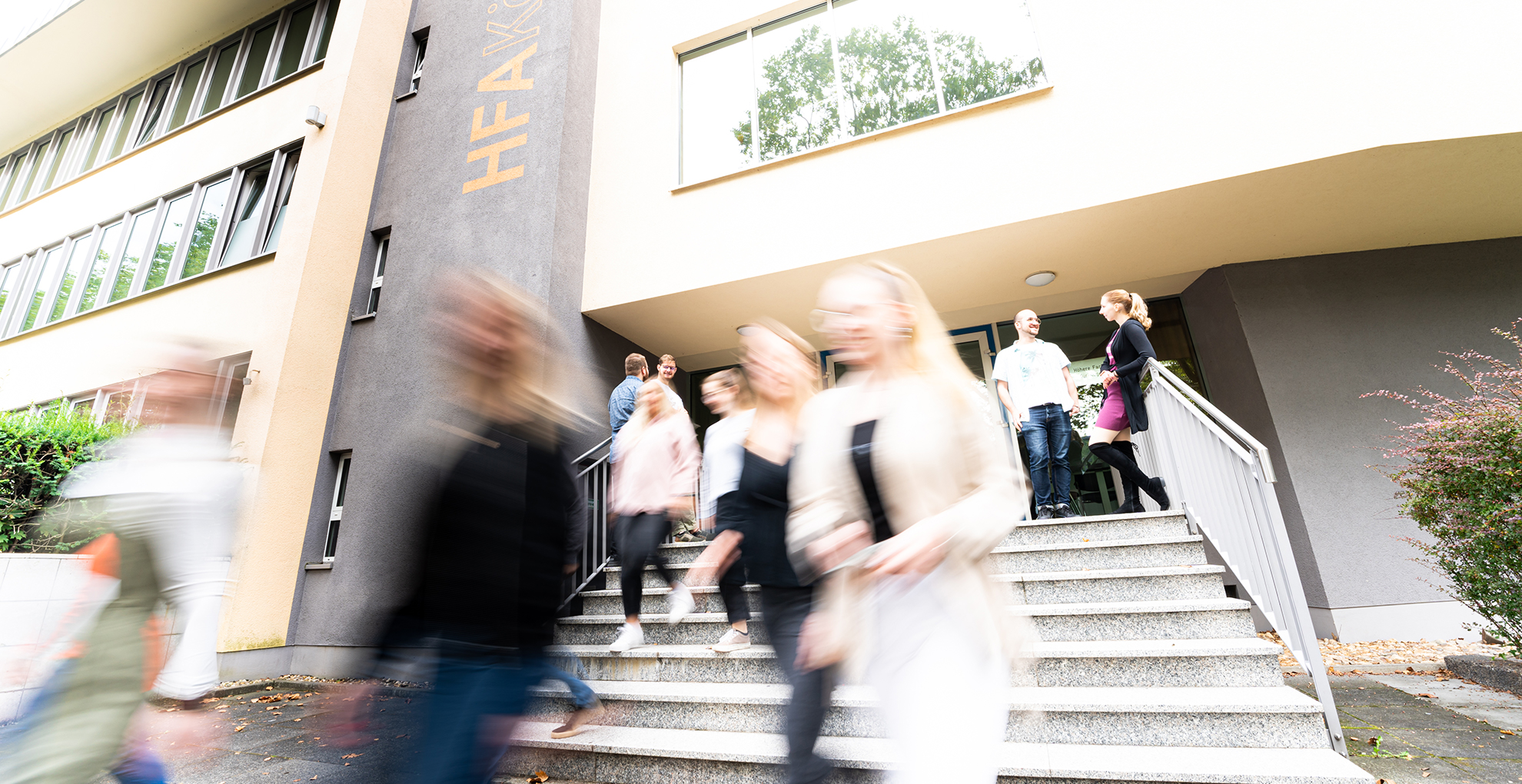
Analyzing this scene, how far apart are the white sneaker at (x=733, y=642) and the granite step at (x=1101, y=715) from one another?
33 cm

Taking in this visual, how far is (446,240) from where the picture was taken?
24.2 ft

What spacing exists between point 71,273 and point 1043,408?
604 inches

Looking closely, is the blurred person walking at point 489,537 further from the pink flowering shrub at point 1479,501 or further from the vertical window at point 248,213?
the vertical window at point 248,213

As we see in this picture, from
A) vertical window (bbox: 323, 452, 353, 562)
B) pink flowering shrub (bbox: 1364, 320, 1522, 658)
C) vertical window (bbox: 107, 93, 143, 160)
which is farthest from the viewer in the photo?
vertical window (bbox: 107, 93, 143, 160)

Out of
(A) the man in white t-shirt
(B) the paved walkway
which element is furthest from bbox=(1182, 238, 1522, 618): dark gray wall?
(A) the man in white t-shirt

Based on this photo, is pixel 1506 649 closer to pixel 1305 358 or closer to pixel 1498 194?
pixel 1305 358

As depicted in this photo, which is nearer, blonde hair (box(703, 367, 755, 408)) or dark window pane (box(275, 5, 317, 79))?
blonde hair (box(703, 367, 755, 408))

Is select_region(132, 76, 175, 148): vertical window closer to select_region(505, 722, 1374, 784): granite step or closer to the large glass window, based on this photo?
the large glass window

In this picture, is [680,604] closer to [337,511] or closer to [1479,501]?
[337,511]

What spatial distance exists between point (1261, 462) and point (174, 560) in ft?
14.8

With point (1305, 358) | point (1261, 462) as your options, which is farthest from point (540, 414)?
point (1305, 358)

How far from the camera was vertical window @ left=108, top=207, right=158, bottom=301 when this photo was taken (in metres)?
9.28

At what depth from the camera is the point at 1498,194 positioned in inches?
206

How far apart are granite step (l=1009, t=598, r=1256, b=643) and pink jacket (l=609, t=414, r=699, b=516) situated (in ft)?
6.99
